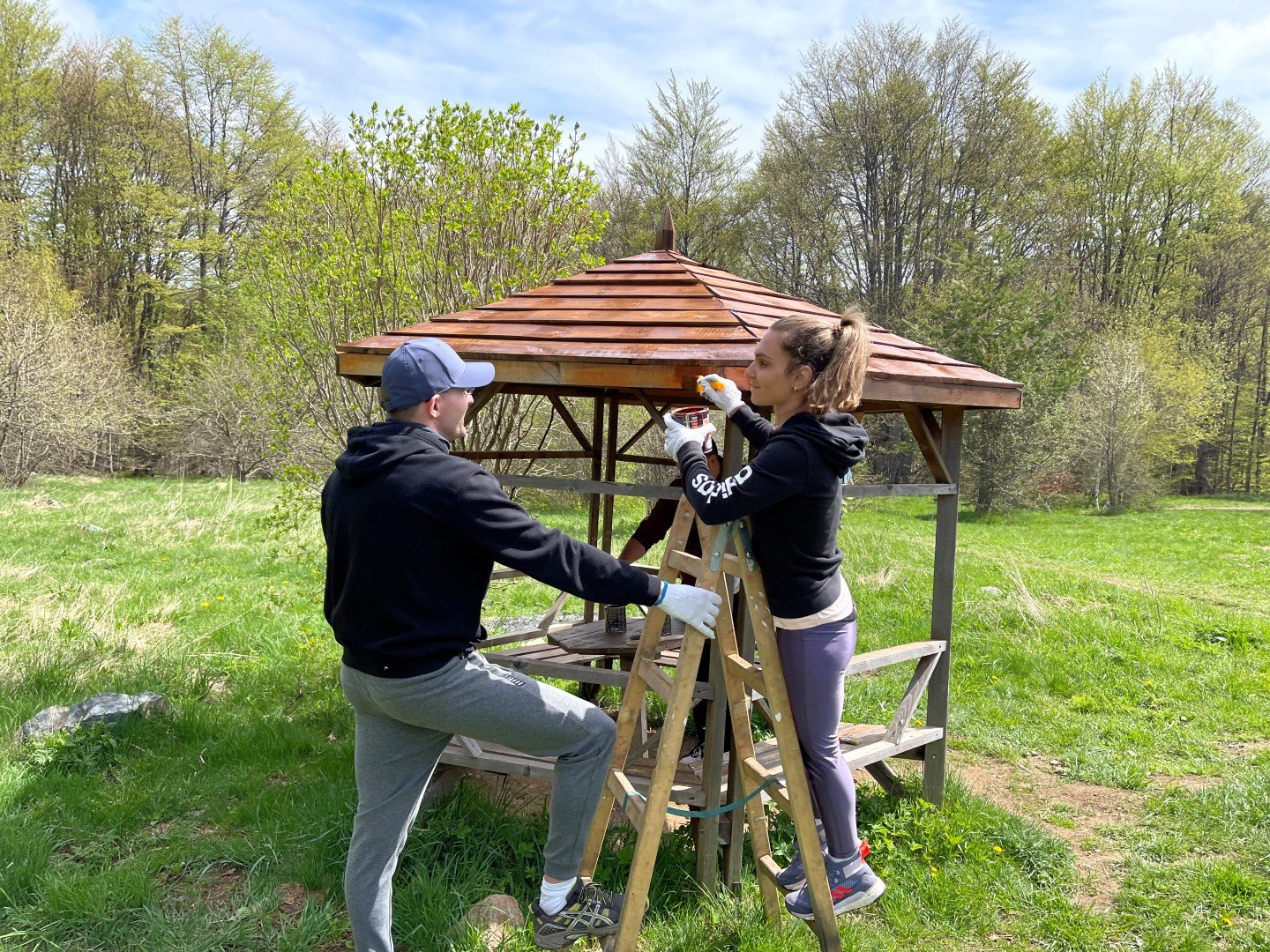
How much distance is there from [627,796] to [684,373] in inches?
61.3

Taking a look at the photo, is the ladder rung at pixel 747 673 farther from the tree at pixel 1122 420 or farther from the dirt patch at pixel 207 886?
the tree at pixel 1122 420

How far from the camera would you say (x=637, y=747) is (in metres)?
4.19

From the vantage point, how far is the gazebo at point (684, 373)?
11.1ft

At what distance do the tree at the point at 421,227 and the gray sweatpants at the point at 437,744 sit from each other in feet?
14.6

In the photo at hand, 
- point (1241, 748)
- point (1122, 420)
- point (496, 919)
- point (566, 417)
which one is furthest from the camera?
point (1122, 420)

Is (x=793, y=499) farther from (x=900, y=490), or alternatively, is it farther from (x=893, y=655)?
(x=893, y=655)

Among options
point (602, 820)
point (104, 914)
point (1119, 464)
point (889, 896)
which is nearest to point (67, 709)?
point (104, 914)

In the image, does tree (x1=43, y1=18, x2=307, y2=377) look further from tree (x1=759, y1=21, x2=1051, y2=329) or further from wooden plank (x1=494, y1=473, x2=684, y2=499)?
wooden plank (x1=494, y1=473, x2=684, y2=499)

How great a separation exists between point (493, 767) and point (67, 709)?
9.29 ft

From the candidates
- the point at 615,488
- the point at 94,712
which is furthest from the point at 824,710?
the point at 94,712

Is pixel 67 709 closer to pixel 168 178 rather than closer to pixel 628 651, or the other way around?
pixel 628 651

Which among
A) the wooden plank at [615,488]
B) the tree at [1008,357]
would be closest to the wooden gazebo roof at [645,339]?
the wooden plank at [615,488]

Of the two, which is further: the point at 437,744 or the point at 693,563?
the point at 693,563

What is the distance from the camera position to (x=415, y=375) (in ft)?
7.93
